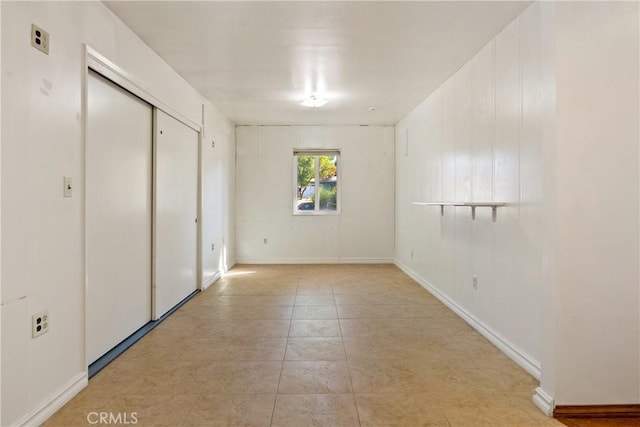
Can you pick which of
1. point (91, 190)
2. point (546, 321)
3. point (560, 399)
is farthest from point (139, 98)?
point (560, 399)

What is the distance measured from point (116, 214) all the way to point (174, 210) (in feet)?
3.53

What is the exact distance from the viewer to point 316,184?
669 cm

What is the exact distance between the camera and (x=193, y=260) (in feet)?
14.4

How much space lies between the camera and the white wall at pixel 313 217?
654 centimetres

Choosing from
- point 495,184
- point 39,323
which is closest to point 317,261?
point 495,184

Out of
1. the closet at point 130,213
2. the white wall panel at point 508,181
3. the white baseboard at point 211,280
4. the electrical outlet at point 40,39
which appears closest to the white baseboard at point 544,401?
the white wall panel at point 508,181

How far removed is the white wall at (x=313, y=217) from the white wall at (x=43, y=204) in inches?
164

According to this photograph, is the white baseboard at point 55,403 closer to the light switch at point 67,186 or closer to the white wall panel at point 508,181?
the light switch at point 67,186

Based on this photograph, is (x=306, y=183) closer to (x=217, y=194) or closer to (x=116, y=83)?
(x=217, y=194)

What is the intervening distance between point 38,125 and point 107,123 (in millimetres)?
822

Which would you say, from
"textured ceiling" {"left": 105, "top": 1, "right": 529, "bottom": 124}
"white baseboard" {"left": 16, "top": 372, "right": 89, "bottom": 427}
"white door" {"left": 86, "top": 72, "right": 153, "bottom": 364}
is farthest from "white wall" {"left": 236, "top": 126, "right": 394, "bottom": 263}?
"white baseboard" {"left": 16, "top": 372, "right": 89, "bottom": 427}

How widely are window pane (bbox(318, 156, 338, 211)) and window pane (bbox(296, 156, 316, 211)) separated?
5.8 inches

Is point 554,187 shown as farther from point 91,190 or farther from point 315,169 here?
point 315,169

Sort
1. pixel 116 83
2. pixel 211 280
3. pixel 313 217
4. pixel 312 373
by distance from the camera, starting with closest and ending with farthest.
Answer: pixel 312 373, pixel 116 83, pixel 211 280, pixel 313 217
